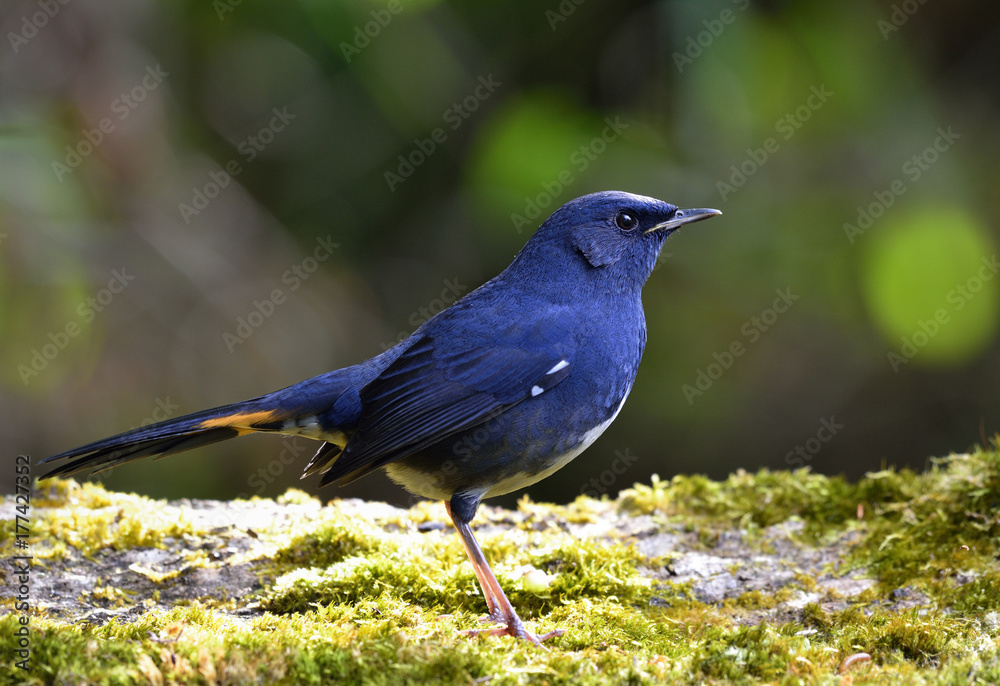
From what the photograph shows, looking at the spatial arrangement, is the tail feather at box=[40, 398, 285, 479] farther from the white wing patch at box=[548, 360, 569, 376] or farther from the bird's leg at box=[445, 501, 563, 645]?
the white wing patch at box=[548, 360, 569, 376]

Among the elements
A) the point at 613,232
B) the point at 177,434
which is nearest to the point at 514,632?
the point at 177,434

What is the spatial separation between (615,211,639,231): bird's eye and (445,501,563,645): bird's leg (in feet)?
5.37

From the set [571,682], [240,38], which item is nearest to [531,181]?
[240,38]

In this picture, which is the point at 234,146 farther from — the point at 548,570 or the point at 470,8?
the point at 548,570

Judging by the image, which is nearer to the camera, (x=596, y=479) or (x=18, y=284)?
(x=18, y=284)

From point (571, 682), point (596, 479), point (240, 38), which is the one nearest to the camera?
point (571, 682)

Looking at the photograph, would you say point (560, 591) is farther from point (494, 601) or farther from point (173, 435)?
point (173, 435)

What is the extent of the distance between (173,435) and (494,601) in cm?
159

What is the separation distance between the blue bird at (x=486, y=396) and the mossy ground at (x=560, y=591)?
0.42 m

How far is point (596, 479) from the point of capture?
748cm

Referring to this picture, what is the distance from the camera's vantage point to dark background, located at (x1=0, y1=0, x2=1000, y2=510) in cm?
580

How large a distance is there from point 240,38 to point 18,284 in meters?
2.34

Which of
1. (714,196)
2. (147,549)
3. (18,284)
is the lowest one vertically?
(147,549)

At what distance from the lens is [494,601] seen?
12.0 ft
